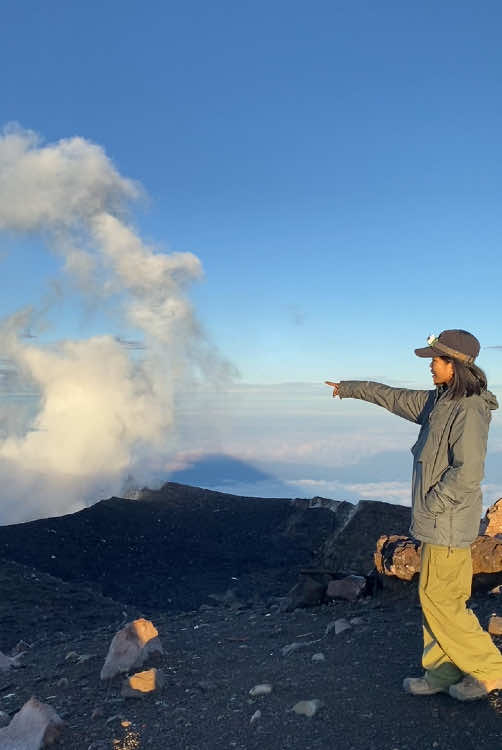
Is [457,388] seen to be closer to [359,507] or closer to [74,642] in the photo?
[74,642]

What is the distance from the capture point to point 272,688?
559 centimetres

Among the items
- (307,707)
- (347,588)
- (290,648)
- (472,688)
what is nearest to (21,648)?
(347,588)

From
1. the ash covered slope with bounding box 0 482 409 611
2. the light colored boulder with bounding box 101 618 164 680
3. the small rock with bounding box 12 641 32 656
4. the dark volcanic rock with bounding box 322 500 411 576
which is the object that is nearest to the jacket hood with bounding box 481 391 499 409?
the light colored boulder with bounding box 101 618 164 680

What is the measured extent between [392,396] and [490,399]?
0.77 meters

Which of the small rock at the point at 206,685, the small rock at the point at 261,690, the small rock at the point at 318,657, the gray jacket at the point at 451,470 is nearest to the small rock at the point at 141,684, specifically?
the small rock at the point at 206,685

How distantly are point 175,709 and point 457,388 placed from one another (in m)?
3.22

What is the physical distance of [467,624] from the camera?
185 inches

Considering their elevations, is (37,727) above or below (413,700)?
below

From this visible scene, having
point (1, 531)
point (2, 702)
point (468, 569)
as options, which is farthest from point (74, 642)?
point (1, 531)

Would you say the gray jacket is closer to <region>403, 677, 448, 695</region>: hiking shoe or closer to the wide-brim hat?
the wide-brim hat

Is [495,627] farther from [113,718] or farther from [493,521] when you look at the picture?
[493,521]

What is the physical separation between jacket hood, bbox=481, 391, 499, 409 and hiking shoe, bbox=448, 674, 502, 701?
1.81m

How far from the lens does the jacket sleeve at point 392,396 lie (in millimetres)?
5145

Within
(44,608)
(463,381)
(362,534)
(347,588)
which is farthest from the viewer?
(44,608)
